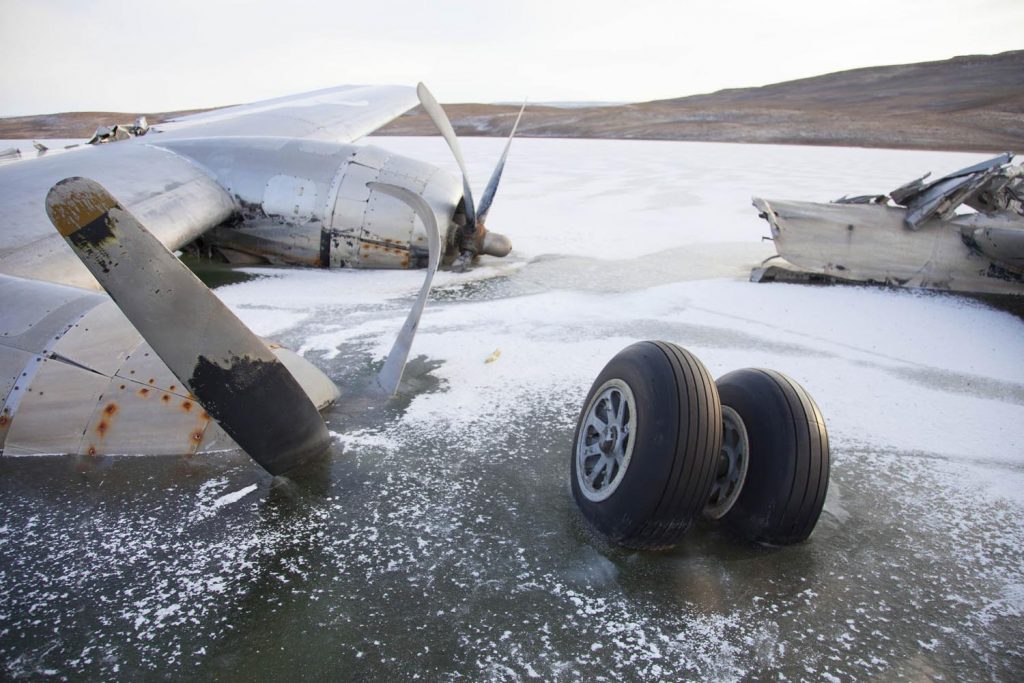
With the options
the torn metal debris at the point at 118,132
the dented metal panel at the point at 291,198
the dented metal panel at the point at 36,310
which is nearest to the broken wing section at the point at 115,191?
the dented metal panel at the point at 291,198

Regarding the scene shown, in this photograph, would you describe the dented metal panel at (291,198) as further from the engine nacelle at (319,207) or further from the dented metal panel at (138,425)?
the dented metal panel at (138,425)

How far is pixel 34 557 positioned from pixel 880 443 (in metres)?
4.21

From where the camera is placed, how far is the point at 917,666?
2172mm

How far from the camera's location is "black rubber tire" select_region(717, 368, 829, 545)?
8.51 feet

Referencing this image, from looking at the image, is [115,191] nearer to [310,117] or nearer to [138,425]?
[138,425]

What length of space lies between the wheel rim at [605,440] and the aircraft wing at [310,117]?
25.2ft

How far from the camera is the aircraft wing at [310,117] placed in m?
9.50

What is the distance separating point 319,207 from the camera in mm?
7090

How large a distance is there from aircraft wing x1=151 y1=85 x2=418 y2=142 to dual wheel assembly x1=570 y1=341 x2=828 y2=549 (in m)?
7.85

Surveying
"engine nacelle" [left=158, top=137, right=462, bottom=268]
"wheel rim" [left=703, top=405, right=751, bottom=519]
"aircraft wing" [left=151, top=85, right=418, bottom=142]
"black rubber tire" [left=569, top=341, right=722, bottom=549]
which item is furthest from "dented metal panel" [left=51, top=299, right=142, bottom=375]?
"aircraft wing" [left=151, top=85, right=418, bottom=142]

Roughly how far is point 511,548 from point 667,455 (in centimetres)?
79

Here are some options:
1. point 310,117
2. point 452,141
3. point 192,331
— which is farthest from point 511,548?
point 310,117

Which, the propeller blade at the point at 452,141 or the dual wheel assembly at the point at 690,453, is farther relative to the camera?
the propeller blade at the point at 452,141

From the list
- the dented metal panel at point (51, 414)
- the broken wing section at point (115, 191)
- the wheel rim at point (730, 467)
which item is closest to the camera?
the wheel rim at point (730, 467)
